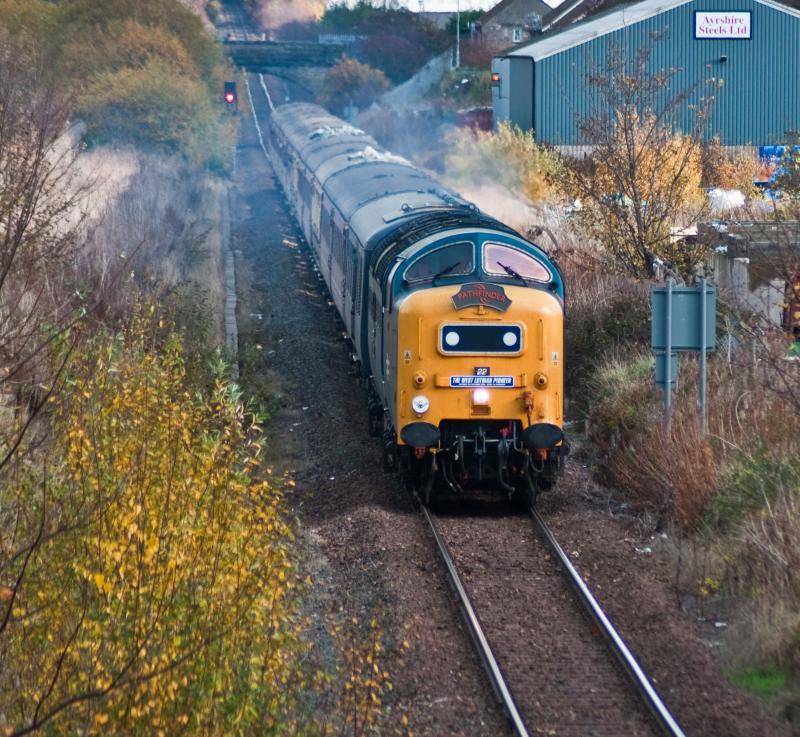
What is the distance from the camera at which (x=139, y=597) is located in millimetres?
6699

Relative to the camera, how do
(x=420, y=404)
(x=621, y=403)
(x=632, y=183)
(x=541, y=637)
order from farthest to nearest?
(x=632, y=183)
(x=621, y=403)
(x=420, y=404)
(x=541, y=637)

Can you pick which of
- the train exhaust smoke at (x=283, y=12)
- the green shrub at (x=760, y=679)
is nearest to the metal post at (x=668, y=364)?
the green shrub at (x=760, y=679)

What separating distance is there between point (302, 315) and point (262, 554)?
15.9m

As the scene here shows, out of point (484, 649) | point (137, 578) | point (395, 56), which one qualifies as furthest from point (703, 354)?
point (395, 56)

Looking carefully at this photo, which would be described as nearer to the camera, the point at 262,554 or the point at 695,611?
the point at 262,554

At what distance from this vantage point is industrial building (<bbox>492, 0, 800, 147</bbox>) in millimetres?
40781

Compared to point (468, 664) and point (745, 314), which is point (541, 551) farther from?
point (745, 314)

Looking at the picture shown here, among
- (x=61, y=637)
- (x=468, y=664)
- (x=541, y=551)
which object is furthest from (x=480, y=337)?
(x=61, y=637)

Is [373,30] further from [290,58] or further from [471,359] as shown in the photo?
[471,359]

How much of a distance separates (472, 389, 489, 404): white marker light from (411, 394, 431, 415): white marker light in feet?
1.56

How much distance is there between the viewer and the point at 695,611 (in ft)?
34.7

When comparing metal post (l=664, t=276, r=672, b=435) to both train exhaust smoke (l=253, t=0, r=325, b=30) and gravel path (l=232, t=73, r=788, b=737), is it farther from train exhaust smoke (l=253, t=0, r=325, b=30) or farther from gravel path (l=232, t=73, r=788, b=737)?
train exhaust smoke (l=253, t=0, r=325, b=30)

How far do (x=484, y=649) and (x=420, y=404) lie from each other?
140 inches

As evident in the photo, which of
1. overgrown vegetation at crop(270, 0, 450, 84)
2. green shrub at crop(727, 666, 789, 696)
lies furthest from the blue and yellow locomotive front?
overgrown vegetation at crop(270, 0, 450, 84)
